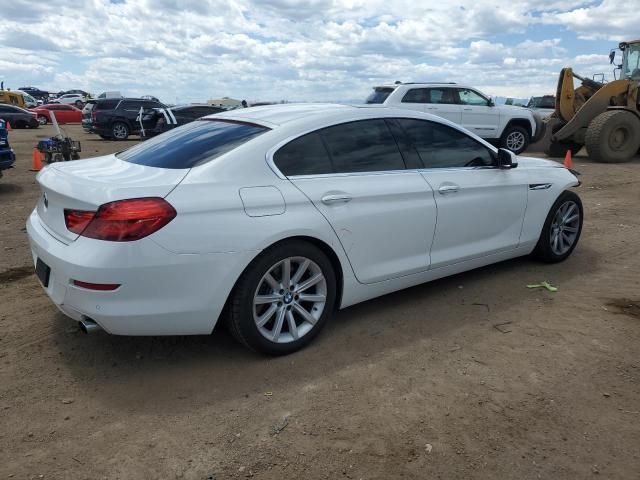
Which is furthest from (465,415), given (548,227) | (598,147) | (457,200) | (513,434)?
(598,147)

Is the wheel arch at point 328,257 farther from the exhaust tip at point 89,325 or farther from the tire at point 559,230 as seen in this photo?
the tire at point 559,230

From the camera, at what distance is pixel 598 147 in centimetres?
1289

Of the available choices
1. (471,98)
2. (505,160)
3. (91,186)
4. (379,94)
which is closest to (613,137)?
(471,98)

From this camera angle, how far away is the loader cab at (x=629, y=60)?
45.3ft

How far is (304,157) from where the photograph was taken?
353cm

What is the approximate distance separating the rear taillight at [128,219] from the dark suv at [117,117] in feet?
67.1

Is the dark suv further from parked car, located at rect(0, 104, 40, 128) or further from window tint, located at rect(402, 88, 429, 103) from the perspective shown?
window tint, located at rect(402, 88, 429, 103)

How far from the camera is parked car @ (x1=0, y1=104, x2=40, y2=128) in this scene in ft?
92.8

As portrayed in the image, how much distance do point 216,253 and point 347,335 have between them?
48.1 inches

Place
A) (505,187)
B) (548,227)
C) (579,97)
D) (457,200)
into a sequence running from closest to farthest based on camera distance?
(457,200), (505,187), (548,227), (579,97)

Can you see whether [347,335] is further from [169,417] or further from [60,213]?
[60,213]

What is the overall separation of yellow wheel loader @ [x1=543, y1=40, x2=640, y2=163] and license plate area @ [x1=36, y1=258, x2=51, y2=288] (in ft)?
42.5

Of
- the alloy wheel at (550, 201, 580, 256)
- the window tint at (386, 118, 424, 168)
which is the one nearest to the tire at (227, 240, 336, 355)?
the window tint at (386, 118, 424, 168)

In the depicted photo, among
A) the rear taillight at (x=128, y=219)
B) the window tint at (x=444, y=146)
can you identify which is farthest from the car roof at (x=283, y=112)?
the rear taillight at (x=128, y=219)
